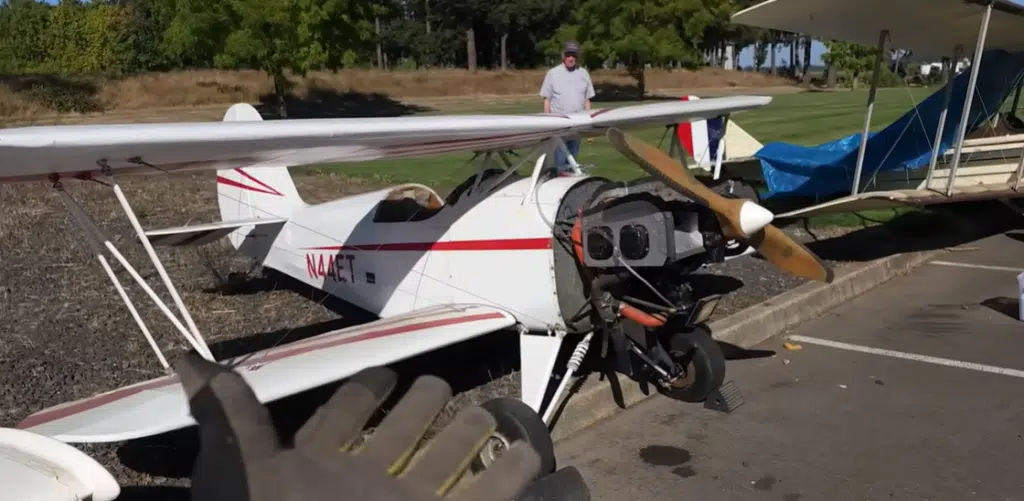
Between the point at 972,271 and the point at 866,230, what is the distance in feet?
5.21

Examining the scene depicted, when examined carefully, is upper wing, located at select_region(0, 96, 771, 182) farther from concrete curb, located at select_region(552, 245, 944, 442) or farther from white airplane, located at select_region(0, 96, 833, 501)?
concrete curb, located at select_region(552, 245, 944, 442)

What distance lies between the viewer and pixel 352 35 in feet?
104

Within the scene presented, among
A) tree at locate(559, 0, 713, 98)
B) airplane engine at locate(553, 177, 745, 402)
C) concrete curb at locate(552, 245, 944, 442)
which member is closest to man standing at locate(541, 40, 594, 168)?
concrete curb at locate(552, 245, 944, 442)

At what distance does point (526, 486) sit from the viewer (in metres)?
1.68

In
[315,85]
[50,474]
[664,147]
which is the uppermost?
[315,85]

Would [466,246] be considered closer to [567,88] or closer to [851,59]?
[567,88]

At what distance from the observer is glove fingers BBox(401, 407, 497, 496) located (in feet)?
5.15

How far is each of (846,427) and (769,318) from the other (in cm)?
184

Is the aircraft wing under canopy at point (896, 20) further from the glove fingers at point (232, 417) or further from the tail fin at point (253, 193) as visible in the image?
the glove fingers at point (232, 417)

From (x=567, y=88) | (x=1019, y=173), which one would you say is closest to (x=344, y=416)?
(x=567, y=88)

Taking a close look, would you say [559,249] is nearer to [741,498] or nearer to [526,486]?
[741,498]

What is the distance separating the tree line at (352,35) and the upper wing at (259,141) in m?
8.64

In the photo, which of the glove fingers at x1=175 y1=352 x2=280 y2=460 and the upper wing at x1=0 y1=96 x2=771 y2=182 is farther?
the upper wing at x1=0 y1=96 x2=771 y2=182

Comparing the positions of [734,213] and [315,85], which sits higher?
[315,85]
